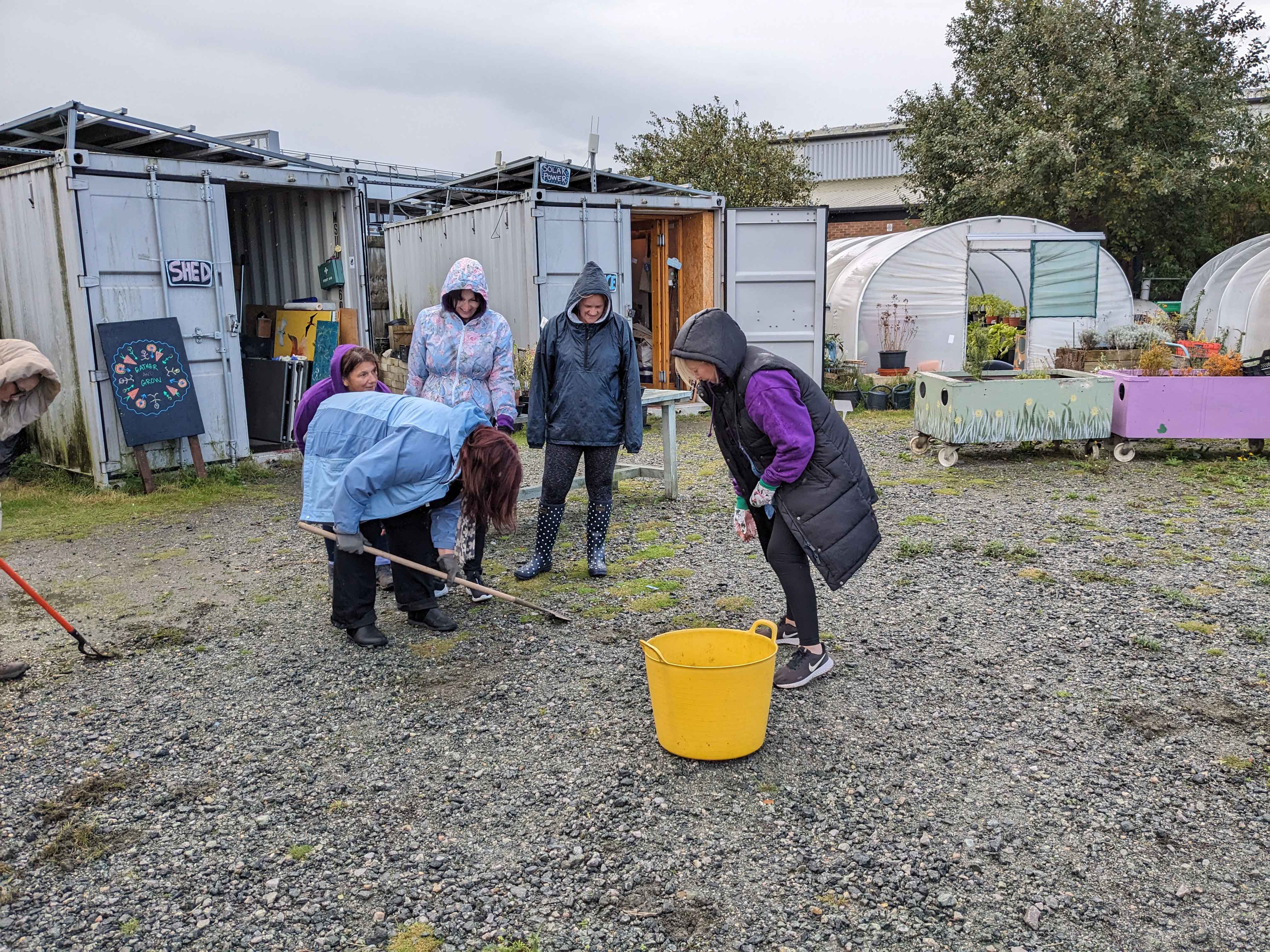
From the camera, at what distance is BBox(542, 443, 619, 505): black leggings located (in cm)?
568

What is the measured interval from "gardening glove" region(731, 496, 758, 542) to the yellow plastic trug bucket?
0.64 m

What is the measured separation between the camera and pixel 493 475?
13.9 feet

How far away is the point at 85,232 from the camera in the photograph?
7793 mm

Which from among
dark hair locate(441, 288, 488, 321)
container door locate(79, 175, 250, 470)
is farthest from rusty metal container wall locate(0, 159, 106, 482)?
dark hair locate(441, 288, 488, 321)

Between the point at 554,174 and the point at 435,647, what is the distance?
7630 millimetres

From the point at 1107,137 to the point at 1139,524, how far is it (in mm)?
16323

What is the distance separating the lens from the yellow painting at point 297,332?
393 inches

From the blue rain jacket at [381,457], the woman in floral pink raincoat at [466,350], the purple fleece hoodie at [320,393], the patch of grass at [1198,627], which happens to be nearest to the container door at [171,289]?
the purple fleece hoodie at [320,393]

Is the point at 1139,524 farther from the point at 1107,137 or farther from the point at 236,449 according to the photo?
the point at 1107,137

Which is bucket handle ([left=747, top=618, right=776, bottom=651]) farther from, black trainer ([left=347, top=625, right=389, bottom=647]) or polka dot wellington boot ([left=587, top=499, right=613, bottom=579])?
polka dot wellington boot ([left=587, top=499, right=613, bottom=579])

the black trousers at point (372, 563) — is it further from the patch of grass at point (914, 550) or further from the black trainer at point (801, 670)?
the patch of grass at point (914, 550)

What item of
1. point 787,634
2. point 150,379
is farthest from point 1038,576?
point 150,379

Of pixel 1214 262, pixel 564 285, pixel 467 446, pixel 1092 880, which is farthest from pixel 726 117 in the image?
pixel 1092 880

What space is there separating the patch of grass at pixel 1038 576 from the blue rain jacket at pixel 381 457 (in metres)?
3.35
